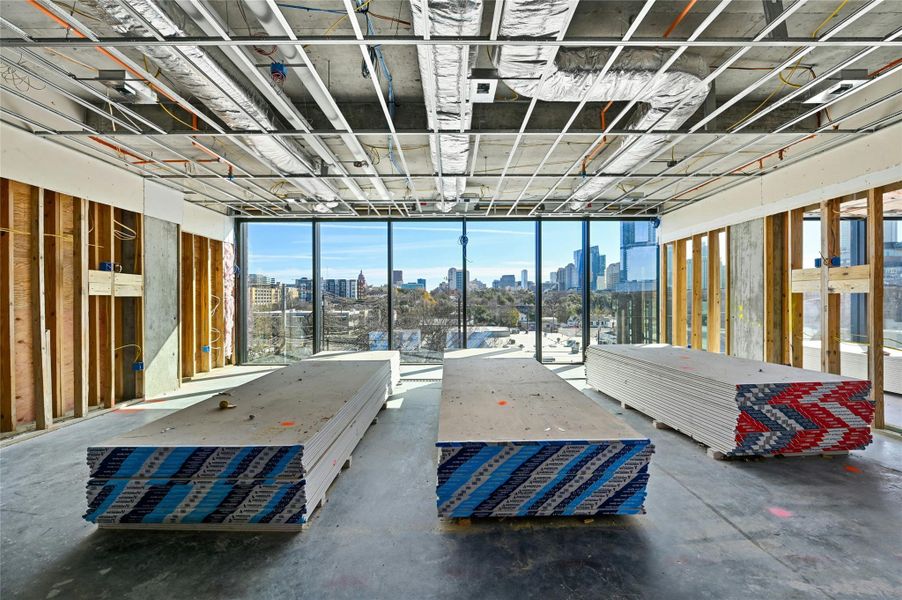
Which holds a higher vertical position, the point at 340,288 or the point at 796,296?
the point at 340,288

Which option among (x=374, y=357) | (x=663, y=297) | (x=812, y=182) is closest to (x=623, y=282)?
(x=663, y=297)

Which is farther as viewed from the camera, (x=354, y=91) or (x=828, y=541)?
(x=354, y=91)

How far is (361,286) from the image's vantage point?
8508 mm

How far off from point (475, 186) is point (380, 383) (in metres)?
4.09

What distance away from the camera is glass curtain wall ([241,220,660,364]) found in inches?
332

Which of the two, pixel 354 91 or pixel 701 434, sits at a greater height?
pixel 354 91

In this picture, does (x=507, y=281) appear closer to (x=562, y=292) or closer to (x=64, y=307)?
(x=562, y=292)

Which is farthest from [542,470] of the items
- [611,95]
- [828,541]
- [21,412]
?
[21,412]

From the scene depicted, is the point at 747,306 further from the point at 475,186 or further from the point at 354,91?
the point at 354,91

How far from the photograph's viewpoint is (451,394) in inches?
148

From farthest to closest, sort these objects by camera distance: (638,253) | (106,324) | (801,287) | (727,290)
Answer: (638,253) → (727,290) → (106,324) → (801,287)

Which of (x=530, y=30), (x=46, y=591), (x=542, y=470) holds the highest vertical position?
(x=530, y=30)

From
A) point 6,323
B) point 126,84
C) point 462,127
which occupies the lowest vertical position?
point 6,323

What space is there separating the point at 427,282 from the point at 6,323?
6308 mm
